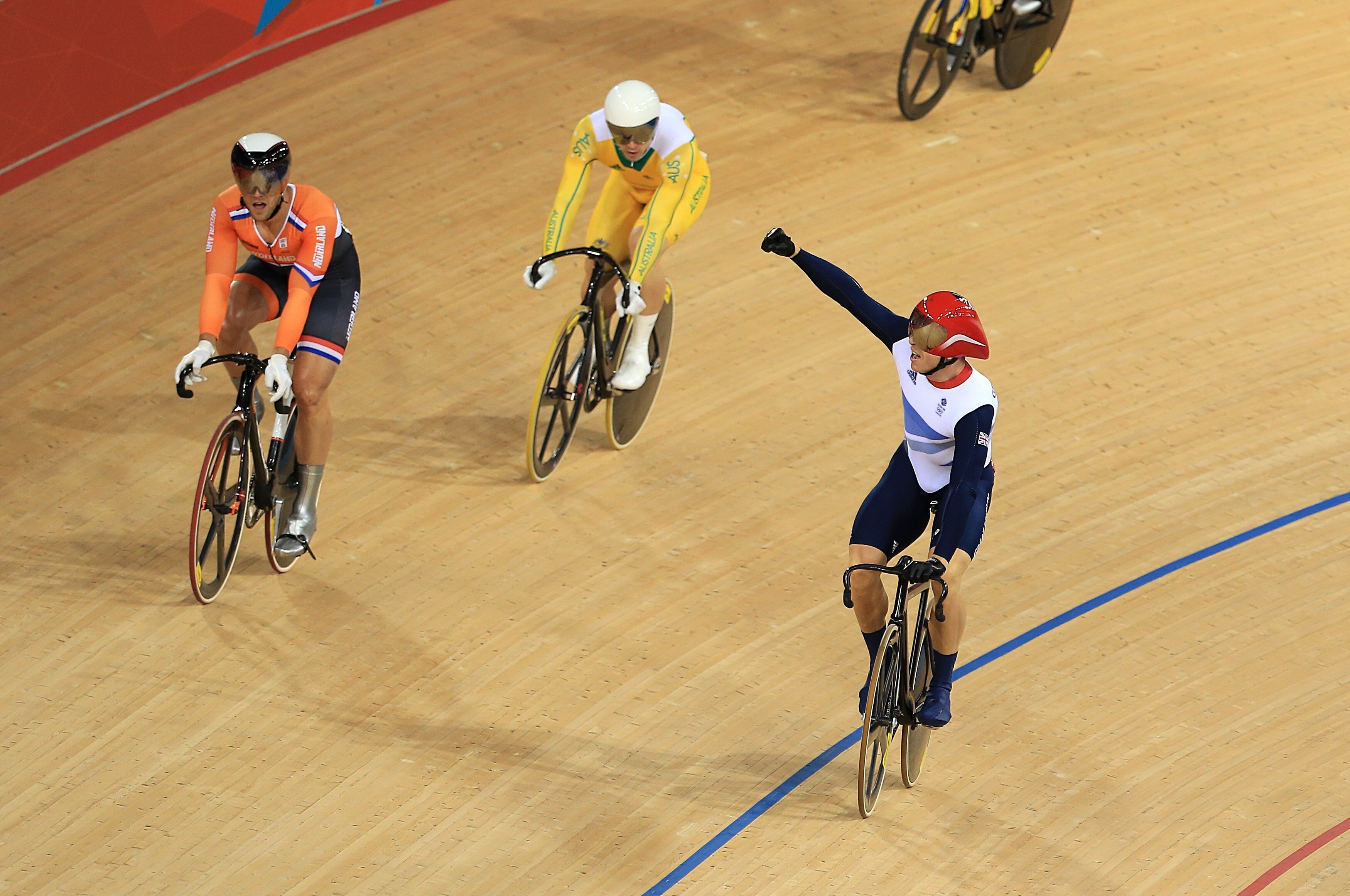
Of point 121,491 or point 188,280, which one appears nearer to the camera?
point 121,491

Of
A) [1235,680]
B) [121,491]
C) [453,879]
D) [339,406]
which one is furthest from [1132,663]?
[121,491]

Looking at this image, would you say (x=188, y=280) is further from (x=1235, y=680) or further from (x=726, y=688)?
(x=1235, y=680)

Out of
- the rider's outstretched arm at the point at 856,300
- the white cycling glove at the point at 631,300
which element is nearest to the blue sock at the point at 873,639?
the rider's outstretched arm at the point at 856,300

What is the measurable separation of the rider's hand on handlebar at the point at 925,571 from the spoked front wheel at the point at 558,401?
1.90 metres

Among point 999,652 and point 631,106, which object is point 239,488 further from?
point 999,652

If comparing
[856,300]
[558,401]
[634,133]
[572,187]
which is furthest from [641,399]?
[856,300]

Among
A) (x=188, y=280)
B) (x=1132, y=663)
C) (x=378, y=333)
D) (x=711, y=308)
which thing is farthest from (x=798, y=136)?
(x=1132, y=663)

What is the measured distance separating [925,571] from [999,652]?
4.34 ft

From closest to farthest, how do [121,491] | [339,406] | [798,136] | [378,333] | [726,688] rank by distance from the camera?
1. [726,688]
2. [121,491]
3. [339,406]
4. [378,333]
5. [798,136]

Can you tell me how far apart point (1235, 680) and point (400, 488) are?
2.95 meters

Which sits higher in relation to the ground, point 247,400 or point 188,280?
point 247,400

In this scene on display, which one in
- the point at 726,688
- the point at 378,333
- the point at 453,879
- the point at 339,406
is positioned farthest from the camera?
the point at 378,333

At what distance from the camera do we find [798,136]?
769 cm

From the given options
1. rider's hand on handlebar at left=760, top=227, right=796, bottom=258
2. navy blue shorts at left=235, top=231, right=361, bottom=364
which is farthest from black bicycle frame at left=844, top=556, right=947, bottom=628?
navy blue shorts at left=235, top=231, right=361, bottom=364
